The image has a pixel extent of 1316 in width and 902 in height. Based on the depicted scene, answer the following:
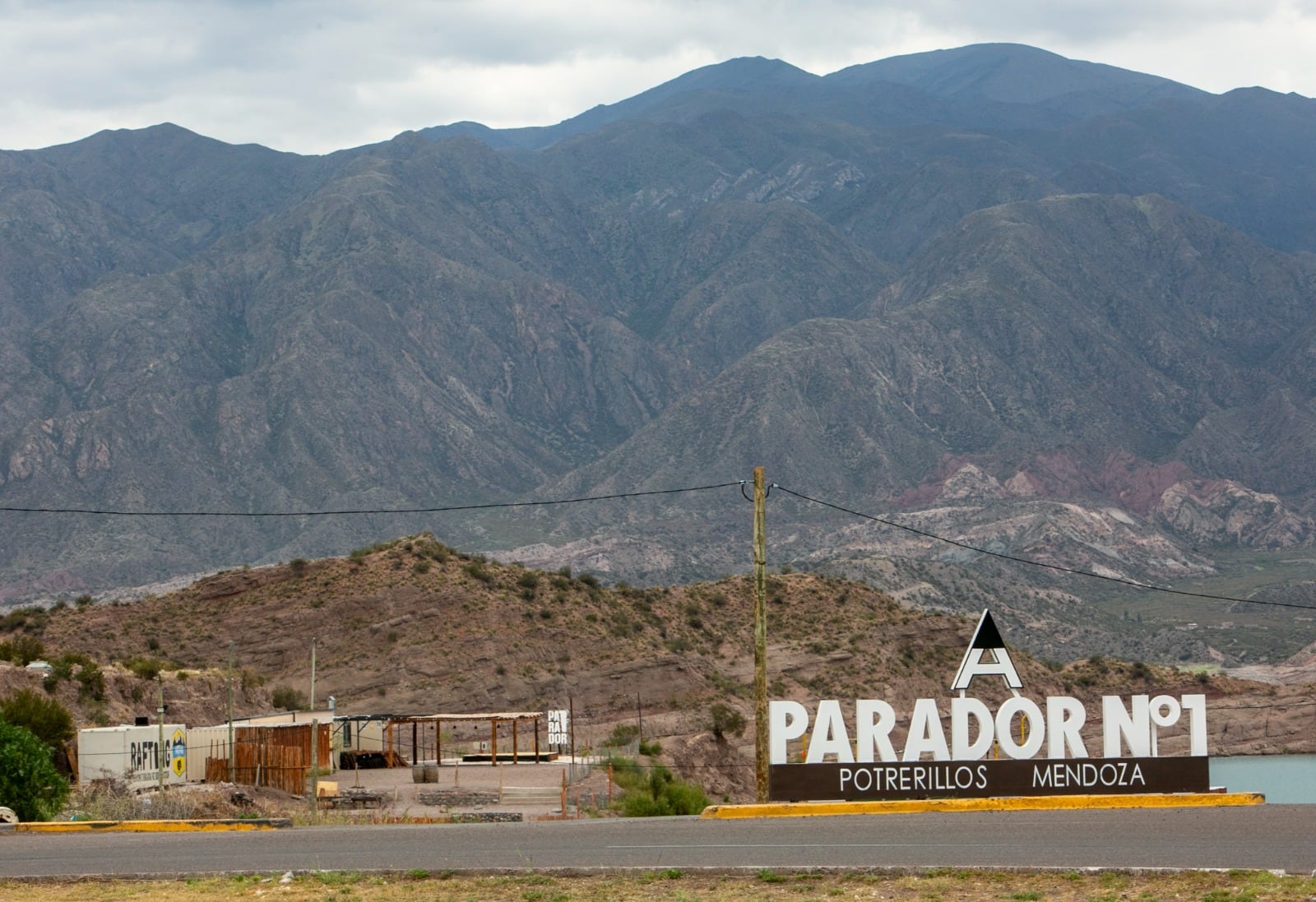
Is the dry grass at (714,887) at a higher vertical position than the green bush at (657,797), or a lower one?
higher

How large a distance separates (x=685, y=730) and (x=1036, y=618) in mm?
63210

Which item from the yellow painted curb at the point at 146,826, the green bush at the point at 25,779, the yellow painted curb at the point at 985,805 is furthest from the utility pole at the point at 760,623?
the green bush at the point at 25,779

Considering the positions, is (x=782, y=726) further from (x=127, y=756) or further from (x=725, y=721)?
(x=725, y=721)

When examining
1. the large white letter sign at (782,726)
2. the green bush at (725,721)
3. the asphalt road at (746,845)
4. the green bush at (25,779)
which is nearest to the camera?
the asphalt road at (746,845)

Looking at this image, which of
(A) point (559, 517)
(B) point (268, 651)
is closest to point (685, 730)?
(B) point (268, 651)

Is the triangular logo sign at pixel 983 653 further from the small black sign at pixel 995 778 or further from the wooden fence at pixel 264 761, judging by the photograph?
the wooden fence at pixel 264 761

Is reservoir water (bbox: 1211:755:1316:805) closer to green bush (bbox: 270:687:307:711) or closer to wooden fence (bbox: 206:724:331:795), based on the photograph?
green bush (bbox: 270:687:307:711)

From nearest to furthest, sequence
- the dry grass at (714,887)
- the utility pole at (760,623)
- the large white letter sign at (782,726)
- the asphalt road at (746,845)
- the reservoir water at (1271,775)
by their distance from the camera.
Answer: the dry grass at (714,887) < the asphalt road at (746,845) < the large white letter sign at (782,726) < the utility pole at (760,623) < the reservoir water at (1271,775)

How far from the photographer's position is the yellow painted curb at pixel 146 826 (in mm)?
27688

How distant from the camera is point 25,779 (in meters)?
30.5

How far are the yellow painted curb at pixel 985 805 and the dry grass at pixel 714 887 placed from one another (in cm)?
707

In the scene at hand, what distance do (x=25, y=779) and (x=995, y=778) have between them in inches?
677

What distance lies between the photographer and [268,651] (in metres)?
75.5

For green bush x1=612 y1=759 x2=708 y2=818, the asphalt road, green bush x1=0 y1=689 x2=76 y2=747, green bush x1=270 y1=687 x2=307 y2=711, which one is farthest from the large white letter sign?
green bush x1=270 y1=687 x2=307 y2=711
